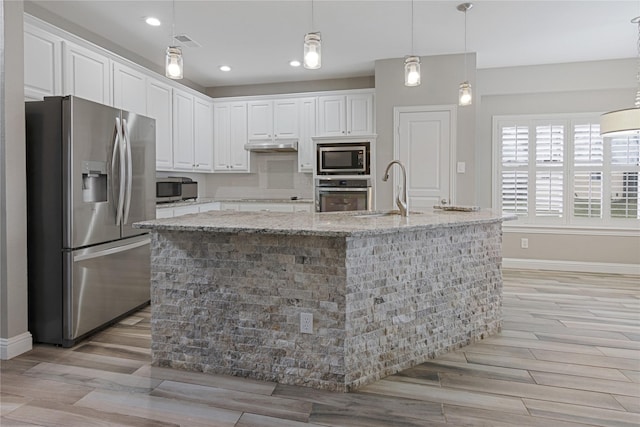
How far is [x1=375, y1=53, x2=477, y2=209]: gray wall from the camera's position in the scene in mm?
4922

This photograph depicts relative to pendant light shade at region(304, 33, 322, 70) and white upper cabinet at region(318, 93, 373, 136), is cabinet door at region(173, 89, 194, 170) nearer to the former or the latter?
white upper cabinet at region(318, 93, 373, 136)

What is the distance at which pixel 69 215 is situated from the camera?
9.05ft

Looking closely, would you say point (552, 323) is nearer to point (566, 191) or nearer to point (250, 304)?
point (250, 304)

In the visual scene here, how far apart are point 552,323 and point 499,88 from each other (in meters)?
3.45

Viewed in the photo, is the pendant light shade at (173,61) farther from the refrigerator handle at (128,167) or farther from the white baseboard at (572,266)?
the white baseboard at (572,266)

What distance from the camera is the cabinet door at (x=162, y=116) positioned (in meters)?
4.76

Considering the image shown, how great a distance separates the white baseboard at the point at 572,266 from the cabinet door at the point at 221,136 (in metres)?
4.25

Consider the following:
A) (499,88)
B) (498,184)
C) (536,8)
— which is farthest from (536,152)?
(536,8)

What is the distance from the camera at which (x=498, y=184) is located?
18.6 feet

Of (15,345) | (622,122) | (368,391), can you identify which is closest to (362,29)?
(622,122)

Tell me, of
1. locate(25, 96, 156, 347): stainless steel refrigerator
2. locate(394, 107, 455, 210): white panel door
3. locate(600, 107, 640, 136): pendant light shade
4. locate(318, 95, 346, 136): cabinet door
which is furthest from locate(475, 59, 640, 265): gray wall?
locate(25, 96, 156, 347): stainless steel refrigerator

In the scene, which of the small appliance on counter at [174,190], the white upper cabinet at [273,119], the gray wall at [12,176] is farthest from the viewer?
the white upper cabinet at [273,119]

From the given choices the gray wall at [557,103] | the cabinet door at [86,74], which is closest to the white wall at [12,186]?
the cabinet door at [86,74]

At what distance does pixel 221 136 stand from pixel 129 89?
1868 millimetres
